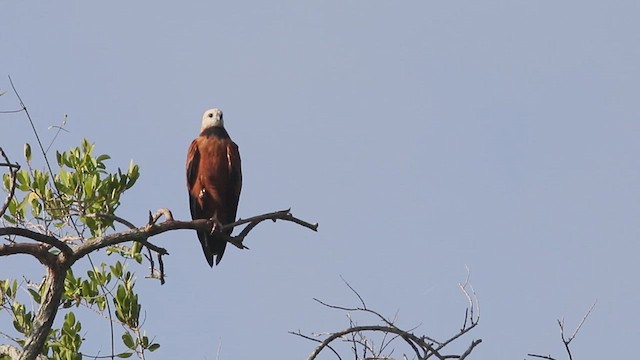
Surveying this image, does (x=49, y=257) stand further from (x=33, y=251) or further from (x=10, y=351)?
(x=10, y=351)

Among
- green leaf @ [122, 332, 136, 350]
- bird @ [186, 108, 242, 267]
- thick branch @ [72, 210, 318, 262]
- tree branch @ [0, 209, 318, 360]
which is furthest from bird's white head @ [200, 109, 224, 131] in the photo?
tree branch @ [0, 209, 318, 360]

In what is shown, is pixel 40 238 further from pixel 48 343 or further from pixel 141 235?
pixel 48 343

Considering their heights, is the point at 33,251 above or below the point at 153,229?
below

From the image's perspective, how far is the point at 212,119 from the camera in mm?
7273

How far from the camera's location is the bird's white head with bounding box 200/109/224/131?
719cm

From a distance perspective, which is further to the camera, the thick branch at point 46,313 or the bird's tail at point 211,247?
the bird's tail at point 211,247

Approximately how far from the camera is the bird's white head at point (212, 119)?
23.6 ft

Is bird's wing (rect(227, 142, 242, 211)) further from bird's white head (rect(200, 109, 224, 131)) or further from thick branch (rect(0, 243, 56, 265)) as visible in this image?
thick branch (rect(0, 243, 56, 265))

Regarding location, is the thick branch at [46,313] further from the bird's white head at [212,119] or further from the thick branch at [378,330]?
the bird's white head at [212,119]

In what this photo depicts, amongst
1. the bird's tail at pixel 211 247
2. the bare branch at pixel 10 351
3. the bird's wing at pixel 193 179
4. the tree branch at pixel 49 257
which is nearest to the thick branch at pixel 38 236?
the tree branch at pixel 49 257

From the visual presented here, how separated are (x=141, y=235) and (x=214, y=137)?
2.50 metres

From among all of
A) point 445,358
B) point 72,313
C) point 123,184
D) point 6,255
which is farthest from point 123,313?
point 445,358

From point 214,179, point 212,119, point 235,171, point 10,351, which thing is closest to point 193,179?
point 214,179

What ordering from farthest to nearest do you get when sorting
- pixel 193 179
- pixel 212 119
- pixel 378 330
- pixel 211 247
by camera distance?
pixel 212 119 → pixel 193 179 → pixel 211 247 → pixel 378 330
